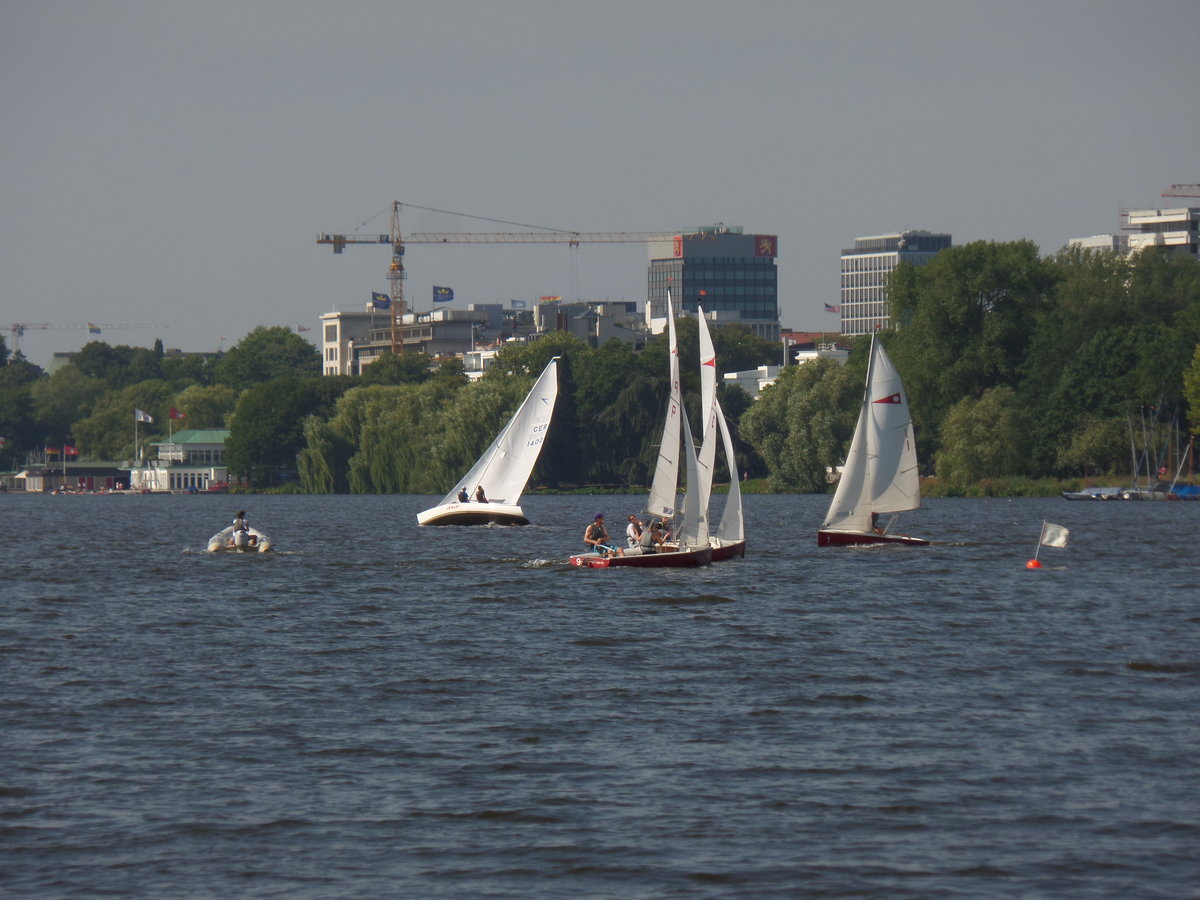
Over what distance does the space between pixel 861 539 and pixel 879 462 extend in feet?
9.34

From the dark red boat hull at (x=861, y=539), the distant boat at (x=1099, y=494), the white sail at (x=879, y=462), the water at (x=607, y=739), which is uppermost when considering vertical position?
the white sail at (x=879, y=462)

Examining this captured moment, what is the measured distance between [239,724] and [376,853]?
8.09 meters

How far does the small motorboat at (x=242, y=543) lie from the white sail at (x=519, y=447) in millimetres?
17426

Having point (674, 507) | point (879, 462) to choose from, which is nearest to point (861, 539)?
point (879, 462)

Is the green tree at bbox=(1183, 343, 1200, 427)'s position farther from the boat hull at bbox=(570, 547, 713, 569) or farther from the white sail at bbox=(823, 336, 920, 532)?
the boat hull at bbox=(570, 547, 713, 569)

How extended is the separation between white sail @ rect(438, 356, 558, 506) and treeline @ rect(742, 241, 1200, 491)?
41.8m

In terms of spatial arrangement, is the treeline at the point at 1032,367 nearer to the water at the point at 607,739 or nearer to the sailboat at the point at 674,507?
the sailboat at the point at 674,507

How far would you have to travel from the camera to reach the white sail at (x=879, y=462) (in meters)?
62.6

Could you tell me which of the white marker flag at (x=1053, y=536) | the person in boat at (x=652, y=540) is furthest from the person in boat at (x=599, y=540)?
the white marker flag at (x=1053, y=536)

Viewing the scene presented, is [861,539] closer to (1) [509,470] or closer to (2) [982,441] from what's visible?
(1) [509,470]

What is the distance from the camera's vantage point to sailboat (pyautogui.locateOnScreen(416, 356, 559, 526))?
82.5 metres

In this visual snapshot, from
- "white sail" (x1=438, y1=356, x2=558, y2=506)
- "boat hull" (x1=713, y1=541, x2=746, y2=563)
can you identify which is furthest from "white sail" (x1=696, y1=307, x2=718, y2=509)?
"white sail" (x1=438, y1=356, x2=558, y2=506)

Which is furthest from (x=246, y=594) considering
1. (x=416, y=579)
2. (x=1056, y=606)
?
(x=1056, y=606)

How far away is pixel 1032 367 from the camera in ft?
397
